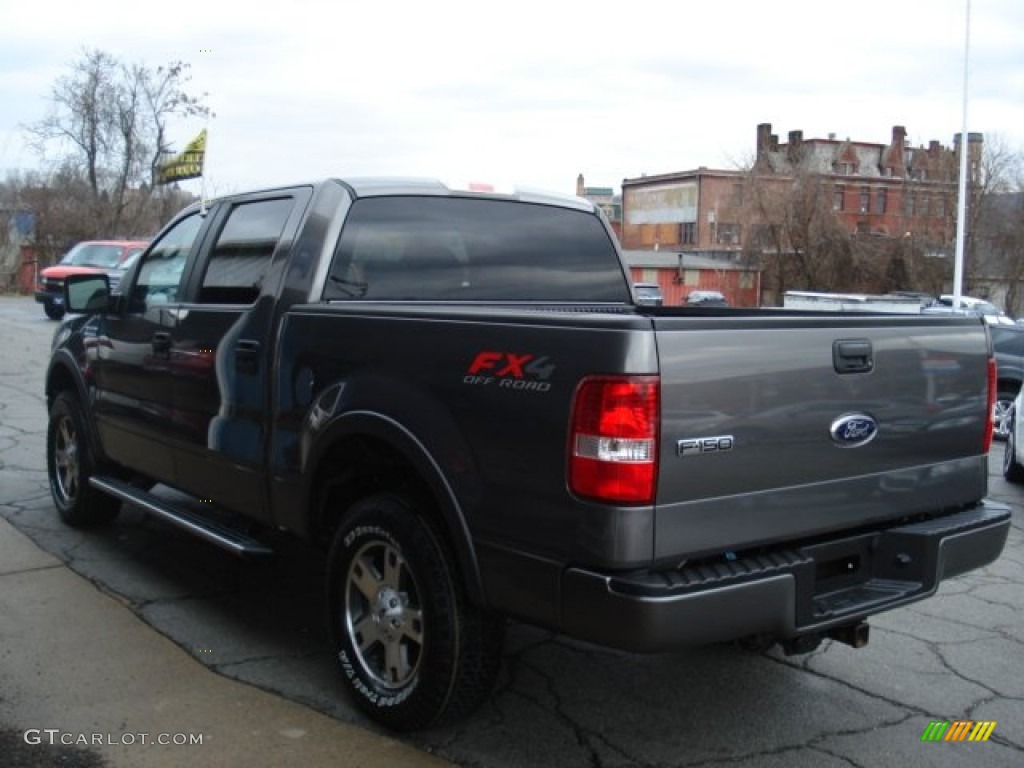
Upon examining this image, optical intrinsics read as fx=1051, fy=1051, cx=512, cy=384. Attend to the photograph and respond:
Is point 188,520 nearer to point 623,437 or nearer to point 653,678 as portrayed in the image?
point 653,678

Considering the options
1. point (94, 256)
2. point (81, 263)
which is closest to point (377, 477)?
point (81, 263)

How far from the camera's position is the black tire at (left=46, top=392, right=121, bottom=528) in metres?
6.05

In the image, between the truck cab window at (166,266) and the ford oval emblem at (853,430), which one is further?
the truck cab window at (166,266)

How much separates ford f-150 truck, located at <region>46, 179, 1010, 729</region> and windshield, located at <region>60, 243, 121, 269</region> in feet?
65.6

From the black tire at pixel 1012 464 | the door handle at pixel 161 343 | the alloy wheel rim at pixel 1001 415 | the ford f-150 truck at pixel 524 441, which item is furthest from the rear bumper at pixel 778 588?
the alloy wheel rim at pixel 1001 415

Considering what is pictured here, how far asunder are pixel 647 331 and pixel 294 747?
1.90 m

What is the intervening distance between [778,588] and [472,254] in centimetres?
223

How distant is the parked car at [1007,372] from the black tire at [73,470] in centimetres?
1017

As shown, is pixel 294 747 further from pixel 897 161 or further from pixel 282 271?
pixel 897 161

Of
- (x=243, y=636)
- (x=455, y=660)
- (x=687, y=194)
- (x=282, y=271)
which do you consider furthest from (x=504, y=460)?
(x=687, y=194)

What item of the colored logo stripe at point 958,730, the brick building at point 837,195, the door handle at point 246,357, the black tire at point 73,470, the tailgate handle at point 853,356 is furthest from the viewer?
the brick building at point 837,195

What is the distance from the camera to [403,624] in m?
3.60

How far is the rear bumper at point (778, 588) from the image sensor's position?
9.47 ft

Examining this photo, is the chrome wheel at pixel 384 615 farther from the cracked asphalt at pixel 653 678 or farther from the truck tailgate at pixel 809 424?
the truck tailgate at pixel 809 424
